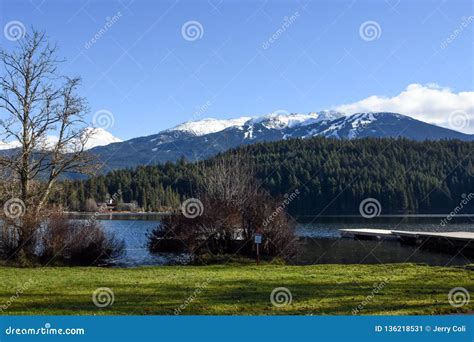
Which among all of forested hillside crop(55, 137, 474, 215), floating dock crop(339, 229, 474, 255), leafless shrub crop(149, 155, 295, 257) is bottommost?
floating dock crop(339, 229, 474, 255)

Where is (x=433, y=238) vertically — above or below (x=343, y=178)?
below

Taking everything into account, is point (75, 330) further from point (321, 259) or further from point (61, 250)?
point (321, 259)

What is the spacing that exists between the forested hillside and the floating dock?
248 feet

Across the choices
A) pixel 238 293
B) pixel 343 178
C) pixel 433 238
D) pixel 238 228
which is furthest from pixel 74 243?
pixel 343 178

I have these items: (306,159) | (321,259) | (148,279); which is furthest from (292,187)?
(148,279)

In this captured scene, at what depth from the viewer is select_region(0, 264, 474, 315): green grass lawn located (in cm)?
1231

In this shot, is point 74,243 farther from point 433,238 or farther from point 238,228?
point 433,238

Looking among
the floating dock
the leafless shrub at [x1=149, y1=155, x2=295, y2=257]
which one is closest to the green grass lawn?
the leafless shrub at [x1=149, y1=155, x2=295, y2=257]

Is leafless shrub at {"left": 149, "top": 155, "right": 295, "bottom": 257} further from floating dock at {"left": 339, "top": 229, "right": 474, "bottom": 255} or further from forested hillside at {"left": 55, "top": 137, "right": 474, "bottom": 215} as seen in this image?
forested hillside at {"left": 55, "top": 137, "right": 474, "bottom": 215}

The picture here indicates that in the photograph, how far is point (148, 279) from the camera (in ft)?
60.5

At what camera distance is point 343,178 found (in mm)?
146375

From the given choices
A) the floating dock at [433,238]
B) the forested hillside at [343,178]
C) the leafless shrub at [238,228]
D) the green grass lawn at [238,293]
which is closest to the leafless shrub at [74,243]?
the leafless shrub at [238,228]

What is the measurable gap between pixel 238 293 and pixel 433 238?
133ft

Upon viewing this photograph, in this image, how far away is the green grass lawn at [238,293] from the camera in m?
12.3
